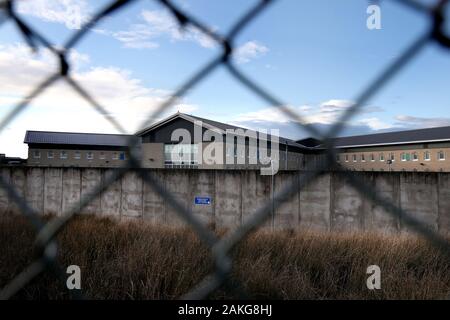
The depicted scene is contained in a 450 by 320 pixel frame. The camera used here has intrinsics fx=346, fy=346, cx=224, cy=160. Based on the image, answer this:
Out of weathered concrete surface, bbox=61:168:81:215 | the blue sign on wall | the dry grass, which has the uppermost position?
weathered concrete surface, bbox=61:168:81:215

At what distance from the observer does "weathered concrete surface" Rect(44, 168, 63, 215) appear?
7.93 meters

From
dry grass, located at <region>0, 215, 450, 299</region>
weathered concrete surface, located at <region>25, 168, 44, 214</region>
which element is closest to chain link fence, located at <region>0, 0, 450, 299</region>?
dry grass, located at <region>0, 215, 450, 299</region>

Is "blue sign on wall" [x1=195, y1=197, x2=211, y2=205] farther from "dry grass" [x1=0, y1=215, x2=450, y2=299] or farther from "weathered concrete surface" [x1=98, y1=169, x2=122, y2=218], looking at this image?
"dry grass" [x1=0, y1=215, x2=450, y2=299]

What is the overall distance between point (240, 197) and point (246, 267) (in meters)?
4.80

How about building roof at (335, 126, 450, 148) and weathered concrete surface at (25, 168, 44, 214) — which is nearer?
building roof at (335, 126, 450, 148)

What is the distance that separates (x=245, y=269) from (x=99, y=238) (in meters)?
1.45

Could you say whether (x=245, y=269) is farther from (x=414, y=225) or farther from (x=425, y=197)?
(x=425, y=197)

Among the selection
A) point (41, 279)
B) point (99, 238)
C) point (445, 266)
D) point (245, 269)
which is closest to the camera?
point (41, 279)

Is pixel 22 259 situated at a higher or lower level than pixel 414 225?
lower

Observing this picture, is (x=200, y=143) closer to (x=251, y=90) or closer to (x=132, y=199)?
(x=251, y=90)

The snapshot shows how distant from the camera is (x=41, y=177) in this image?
8.06m

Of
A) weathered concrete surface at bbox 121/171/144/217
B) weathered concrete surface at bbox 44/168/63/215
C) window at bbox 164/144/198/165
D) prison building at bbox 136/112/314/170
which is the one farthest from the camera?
weathered concrete surface at bbox 44/168/63/215
